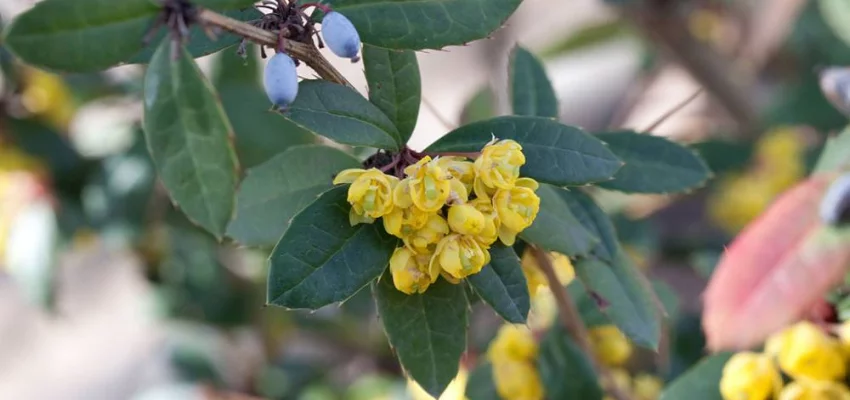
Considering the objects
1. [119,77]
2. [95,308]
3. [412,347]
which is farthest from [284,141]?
[95,308]

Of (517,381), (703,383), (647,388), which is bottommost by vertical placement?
(647,388)

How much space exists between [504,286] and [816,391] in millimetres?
229

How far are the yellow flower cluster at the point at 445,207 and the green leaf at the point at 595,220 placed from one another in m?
0.15

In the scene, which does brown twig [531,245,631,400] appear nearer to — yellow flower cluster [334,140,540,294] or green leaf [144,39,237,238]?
yellow flower cluster [334,140,540,294]

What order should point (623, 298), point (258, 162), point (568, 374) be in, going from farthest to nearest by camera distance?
point (258, 162) < point (568, 374) < point (623, 298)

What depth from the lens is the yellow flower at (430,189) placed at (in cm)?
44

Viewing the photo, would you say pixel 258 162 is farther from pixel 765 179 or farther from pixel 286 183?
pixel 765 179

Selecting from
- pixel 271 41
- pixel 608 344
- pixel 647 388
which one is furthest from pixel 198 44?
pixel 647 388

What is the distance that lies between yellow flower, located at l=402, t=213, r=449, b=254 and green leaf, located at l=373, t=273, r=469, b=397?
0.14 feet

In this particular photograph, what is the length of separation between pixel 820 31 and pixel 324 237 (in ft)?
4.65

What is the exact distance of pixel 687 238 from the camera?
1.48 metres

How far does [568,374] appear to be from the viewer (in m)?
0.74

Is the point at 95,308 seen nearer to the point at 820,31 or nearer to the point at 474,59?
the point at 474,59

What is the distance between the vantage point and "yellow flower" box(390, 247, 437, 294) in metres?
0.47
